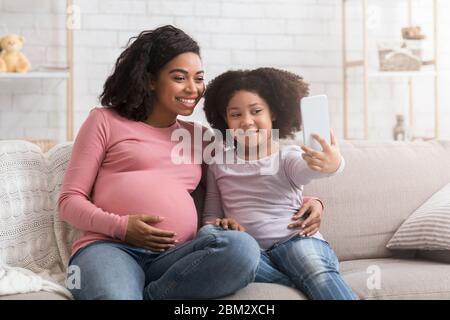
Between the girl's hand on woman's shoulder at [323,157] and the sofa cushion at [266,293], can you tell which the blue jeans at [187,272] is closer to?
the sofa cushion at [266,293]

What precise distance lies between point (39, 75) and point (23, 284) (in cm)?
171

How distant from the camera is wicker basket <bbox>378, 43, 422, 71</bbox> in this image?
3.28 meters

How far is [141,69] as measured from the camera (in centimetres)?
166

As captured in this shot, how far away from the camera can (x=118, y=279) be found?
4.40 ft

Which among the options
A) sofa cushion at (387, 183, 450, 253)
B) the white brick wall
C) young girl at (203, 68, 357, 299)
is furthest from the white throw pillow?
the white brick wall

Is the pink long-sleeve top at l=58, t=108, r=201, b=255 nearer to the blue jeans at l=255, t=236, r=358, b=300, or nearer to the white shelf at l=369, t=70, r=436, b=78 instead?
the blue jeans at l=255, t=236, r=358, b=300

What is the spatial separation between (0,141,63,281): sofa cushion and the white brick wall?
154 cm

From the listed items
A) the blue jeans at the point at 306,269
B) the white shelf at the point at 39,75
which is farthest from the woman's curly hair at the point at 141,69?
the white shelf at the point at 39,75

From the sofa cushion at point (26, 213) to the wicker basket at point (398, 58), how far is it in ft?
6.73

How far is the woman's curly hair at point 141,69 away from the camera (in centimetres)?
166
